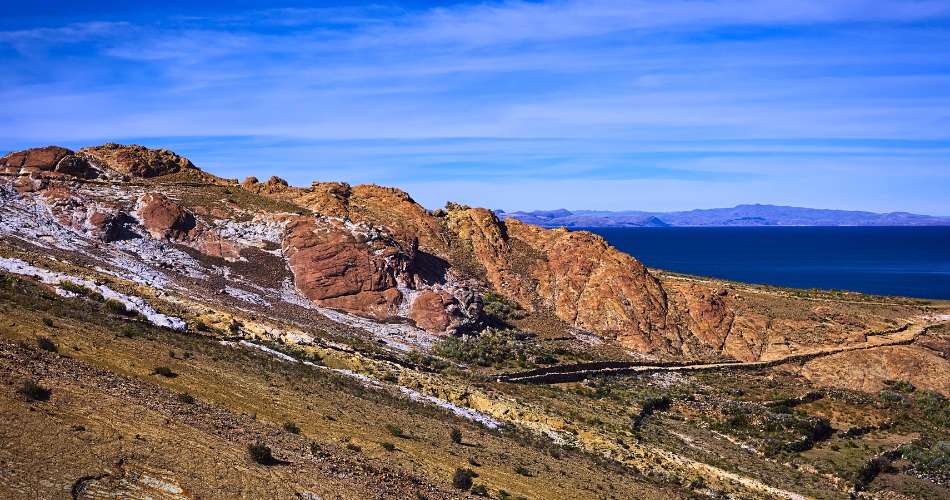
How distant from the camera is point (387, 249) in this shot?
46625 millimetres

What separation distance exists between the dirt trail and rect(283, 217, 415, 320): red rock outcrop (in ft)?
33.8

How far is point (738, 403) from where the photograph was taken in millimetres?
39594

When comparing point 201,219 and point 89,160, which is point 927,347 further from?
point 89,160

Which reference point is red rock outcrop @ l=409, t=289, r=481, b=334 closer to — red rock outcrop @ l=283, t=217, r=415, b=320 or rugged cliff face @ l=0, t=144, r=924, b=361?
rugged cliff face @ l=0, t=144, r=924, b=361

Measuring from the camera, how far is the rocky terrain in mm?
17828

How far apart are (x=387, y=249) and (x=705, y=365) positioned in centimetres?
2216

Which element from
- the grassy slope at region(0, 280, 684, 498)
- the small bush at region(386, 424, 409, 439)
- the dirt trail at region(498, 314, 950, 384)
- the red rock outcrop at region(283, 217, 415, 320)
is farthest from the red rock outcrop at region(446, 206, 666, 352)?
the small bush at region(386, 424, 409, 439)

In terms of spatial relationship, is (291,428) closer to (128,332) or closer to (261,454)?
(261,454)

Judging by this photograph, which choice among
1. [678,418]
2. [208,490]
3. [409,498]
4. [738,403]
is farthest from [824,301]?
[208,490]

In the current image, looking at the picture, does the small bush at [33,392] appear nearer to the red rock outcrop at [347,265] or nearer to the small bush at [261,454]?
the small bush at [261,454]

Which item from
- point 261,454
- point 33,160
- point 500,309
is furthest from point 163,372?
point 33,160

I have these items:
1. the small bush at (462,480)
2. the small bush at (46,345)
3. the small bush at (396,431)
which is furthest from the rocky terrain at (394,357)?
the small bush at (396,431)

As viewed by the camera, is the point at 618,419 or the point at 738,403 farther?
the point at 738,403

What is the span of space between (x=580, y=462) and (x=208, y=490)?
13.9 m
